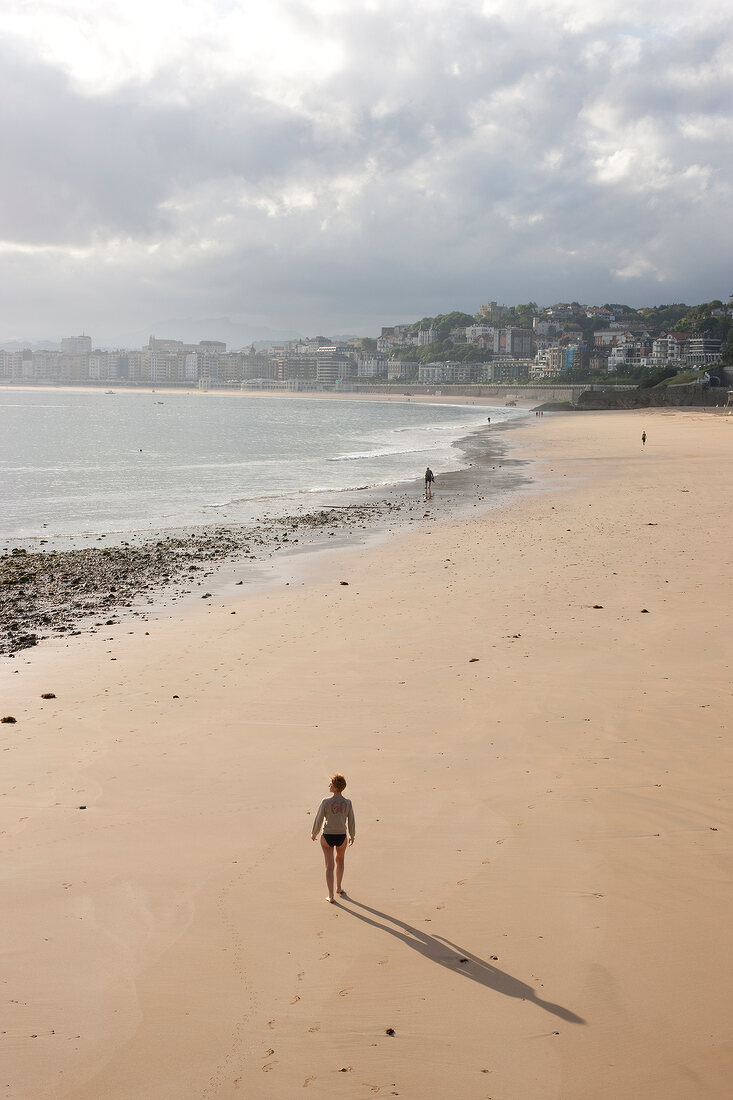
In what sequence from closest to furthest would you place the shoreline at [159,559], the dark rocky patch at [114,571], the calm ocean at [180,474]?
the dark rocky patch at [114,571] < the shoreline at [159,559] < the calm ocean at [180,474]

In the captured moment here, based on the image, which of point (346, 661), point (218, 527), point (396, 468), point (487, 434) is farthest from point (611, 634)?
point (487, 434)

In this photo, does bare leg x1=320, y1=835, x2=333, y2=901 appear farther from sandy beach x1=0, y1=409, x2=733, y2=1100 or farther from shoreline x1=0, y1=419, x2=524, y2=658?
shoreline x1=0, y1=419, x2=524, y2=658

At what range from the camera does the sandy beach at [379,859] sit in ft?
17.2

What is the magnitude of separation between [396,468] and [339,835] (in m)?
43.8

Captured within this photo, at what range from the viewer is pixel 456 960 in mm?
6027

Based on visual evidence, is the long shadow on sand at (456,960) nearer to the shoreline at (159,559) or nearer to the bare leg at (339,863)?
the bare leg at (339,863)

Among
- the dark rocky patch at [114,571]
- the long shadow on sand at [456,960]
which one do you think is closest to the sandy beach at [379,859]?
the long shadow on sand at [456,960]

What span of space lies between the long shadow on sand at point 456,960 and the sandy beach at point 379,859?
19 millimetres

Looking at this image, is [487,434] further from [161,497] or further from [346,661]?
[346,661]

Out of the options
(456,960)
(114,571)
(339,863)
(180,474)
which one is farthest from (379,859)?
(180,474)

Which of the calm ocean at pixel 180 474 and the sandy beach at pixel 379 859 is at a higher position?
the calm ocean at pixel 180 474

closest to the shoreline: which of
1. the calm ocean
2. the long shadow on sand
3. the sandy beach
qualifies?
the sandy beach

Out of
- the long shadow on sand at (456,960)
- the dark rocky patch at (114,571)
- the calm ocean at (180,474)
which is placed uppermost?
the calm ocean at (180,474)

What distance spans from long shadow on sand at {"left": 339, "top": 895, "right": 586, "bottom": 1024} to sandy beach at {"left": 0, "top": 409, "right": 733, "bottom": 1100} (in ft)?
0.06
